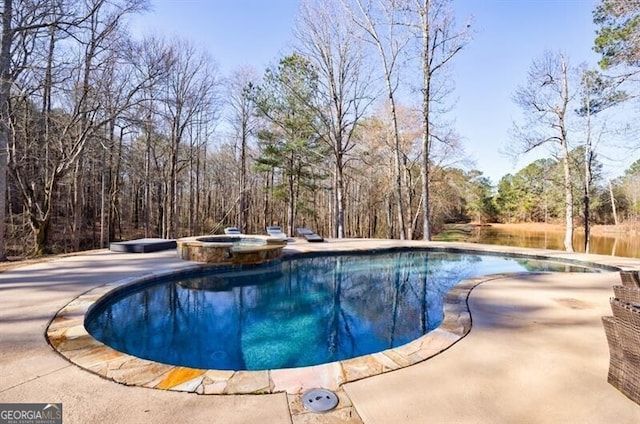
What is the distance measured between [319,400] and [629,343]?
1868 mm

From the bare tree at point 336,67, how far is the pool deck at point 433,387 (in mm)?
9922

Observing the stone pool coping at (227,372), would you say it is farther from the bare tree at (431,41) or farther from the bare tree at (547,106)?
the bare tree at (547,106)

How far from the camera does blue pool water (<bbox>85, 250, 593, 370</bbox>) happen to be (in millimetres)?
3361

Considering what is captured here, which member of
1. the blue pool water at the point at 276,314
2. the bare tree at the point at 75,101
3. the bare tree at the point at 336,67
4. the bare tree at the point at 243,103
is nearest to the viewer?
the blue pool water at the point at 276,314

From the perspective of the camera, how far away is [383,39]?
12.4 m

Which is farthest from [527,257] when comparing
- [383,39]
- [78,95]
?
[78,95]

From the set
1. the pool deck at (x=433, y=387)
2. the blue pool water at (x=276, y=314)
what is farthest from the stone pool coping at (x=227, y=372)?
the blue pool water at (x=276, y=314)

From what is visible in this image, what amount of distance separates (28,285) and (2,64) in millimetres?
5236

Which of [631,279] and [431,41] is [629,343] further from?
[431,41]

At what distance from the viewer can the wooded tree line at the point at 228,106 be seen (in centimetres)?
877

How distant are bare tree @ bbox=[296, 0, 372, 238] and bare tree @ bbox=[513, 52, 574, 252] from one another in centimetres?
659

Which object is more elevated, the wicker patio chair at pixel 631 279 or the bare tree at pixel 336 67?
the bare tree at pixel 336 67

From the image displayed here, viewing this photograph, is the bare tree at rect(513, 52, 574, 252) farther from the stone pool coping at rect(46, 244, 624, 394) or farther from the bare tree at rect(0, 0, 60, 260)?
the bare tree at rect(0, 0, 60, 260)

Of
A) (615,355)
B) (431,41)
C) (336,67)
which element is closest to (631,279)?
(615,355)
